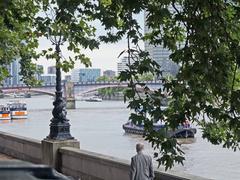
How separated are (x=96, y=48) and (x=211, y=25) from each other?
3.27m

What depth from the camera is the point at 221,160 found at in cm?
4056

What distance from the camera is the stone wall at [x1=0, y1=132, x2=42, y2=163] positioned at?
17.1 meters

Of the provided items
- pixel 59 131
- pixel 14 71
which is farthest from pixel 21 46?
pixel 14 71

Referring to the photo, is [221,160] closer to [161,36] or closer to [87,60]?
Answer: [87,60]

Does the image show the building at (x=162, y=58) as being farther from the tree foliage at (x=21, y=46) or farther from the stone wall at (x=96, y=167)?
the tree foliage at (x=21, y=46)

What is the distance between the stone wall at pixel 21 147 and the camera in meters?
17.1

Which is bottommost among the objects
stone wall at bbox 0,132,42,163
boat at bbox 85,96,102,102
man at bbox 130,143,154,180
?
boat at bbox 85,96,102,102

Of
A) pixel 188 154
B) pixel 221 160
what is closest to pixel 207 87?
pixel 221 160

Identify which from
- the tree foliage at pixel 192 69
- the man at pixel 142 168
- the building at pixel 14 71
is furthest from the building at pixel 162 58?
the building at pixel 14 71

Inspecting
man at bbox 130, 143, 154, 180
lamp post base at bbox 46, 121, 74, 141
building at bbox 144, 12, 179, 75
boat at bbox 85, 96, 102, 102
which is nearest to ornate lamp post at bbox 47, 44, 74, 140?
lamp post base at bbox 46, 121, 74, 141

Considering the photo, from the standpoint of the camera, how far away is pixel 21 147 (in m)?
18.5

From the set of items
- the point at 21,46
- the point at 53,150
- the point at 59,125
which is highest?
the point at 21,46

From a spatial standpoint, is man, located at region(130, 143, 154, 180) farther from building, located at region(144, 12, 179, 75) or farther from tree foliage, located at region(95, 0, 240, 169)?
tree foliage, located at region(95, 0, 240, 169)

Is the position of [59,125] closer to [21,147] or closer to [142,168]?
[21,147]
